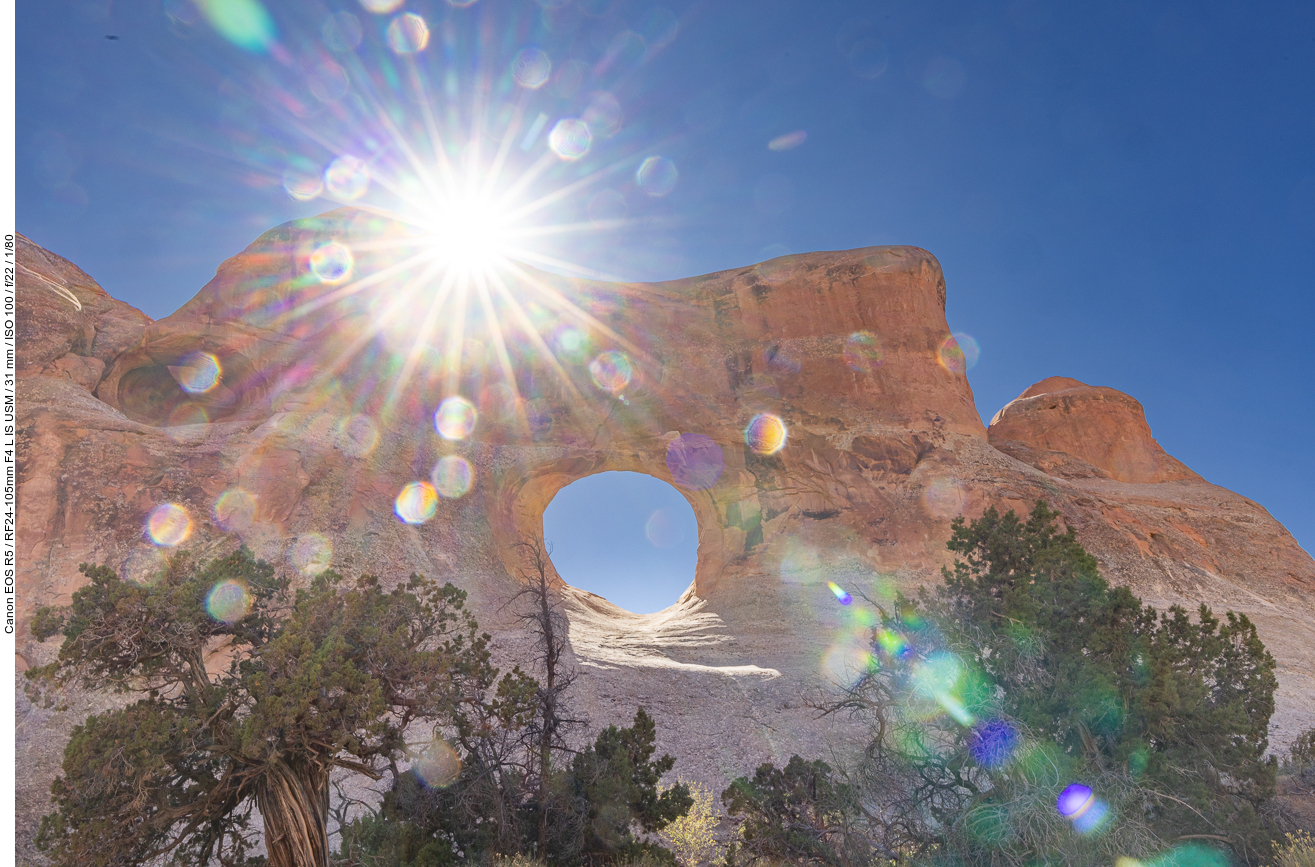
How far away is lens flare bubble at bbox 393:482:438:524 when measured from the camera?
81.6 ft

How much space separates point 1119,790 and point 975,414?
27.1m

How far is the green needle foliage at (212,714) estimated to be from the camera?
7.39 metres

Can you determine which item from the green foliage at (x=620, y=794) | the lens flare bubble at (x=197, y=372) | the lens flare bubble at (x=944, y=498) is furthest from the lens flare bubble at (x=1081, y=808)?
the lens flare bubble at (x=197, y=372)

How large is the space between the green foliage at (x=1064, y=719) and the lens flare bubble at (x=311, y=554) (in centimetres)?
1792

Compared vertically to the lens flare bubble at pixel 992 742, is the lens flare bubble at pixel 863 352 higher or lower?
higher

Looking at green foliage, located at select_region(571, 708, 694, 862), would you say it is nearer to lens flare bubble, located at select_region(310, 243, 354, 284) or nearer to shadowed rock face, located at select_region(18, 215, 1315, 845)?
shadowed rock face, located at select_region(18, 215, 1315, 845)

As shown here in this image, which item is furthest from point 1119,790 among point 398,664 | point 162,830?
point 162,830

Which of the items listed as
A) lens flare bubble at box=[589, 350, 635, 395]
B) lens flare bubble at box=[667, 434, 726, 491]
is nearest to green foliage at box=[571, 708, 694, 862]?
lens flare bubble at box=[667, 434, 726, 491]

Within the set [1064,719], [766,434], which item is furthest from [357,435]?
[1064,719]

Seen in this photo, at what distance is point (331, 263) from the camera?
3089 centimetres

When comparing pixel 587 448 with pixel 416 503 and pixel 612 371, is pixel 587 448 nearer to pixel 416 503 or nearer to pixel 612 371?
pixel 612 371

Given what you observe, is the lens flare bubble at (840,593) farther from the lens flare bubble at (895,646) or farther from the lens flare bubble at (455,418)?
the lens flare bubble at (455,418)

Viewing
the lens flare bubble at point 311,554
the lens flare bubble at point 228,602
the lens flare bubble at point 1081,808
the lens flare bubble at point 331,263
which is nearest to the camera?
the lens flare bubble at point 1081,808

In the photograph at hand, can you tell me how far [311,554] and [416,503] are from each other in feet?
13.6
